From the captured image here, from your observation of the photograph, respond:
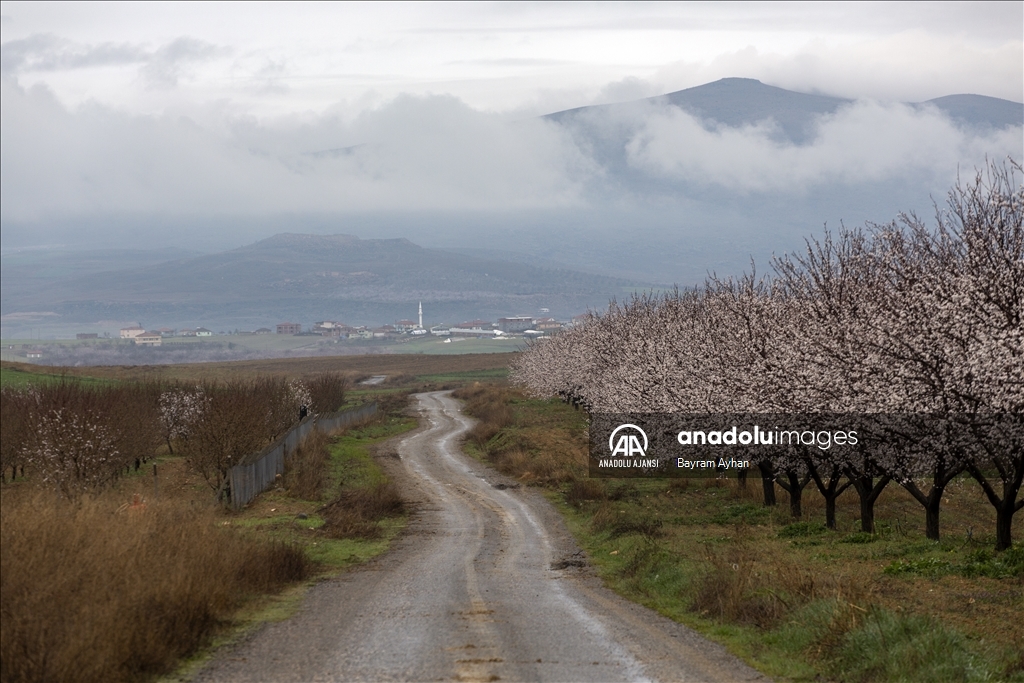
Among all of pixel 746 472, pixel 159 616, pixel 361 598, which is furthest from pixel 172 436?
pixel 159 616

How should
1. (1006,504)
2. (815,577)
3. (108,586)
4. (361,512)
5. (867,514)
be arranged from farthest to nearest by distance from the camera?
(361,512), (867,514), (1006,504), (815,577), (108,586)

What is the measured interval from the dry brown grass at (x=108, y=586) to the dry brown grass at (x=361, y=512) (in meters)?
8.76

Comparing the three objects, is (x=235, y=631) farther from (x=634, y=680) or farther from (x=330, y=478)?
(x=330, y=478)

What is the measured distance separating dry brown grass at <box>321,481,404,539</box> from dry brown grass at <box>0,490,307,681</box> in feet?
28.8

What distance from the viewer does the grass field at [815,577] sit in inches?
534

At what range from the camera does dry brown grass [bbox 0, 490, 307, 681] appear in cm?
1179

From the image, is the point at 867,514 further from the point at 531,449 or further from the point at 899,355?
the point at 531,449

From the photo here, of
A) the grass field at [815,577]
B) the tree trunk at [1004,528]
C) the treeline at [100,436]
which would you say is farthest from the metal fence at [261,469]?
the tree trunk at [1004,528]

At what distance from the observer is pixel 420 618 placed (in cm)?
1658

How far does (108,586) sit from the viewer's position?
45.5ft

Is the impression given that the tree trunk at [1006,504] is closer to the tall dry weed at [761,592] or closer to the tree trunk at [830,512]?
the tall dry weed at [761,592]

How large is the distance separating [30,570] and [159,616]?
1678 millimetres

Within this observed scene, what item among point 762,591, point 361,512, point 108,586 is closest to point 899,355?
point 762,591

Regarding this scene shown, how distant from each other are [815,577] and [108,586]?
11474 mm
